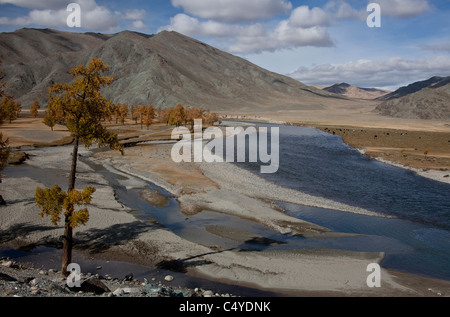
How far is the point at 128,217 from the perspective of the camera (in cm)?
2658

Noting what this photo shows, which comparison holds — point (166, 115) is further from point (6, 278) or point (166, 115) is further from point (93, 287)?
point (93, 287)

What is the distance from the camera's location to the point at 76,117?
650 inches

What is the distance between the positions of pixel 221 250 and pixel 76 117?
12.6 m

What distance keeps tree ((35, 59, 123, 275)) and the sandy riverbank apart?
5326 mm

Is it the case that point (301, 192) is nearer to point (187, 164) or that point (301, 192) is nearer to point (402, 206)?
point (402, 206)

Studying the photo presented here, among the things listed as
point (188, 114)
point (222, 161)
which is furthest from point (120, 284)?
point (188, 114)

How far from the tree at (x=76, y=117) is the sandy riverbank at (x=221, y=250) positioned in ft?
17.5

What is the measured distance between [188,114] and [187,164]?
73.6m

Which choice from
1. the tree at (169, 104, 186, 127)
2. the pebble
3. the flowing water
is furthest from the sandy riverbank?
the tree at (169, 104, 186, 127)

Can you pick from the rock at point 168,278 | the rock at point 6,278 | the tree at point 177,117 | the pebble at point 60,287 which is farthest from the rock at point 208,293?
the tree at point 177,117

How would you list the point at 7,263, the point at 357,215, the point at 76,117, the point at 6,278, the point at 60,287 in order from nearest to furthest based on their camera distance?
the point at 60,287 < the point at 6,278 < the point at 76,117 < the point at 7,263 < the point at 357,215

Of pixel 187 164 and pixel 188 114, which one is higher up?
pixel 188 114

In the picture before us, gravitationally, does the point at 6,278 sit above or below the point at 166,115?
below

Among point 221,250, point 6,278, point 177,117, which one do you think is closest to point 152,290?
point 6,278
